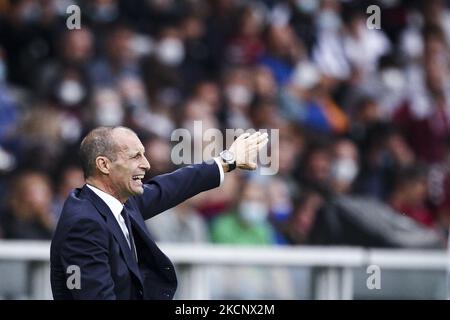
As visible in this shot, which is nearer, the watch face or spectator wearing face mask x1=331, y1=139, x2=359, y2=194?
the watch face

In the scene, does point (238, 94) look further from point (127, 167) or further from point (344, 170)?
point (127, 167)

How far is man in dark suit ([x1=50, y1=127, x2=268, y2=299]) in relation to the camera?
4.46 m

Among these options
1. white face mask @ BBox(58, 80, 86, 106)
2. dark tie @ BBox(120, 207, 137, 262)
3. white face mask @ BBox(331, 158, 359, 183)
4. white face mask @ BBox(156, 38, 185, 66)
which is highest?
white face mask @ BBox(156, 38, 185, 66)

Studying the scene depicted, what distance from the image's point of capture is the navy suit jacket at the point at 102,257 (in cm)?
444

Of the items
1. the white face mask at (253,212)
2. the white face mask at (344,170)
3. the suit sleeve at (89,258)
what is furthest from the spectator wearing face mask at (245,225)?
the suit sleeve at (89,258)

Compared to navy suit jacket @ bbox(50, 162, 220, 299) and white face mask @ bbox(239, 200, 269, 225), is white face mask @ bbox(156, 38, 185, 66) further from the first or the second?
navy suit jacket @ bbox(50, 162, 220, 299)

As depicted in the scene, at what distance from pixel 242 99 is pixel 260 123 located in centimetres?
30

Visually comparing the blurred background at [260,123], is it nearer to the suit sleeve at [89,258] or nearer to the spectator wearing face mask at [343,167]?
the spectator wearing face mask at [343,167]

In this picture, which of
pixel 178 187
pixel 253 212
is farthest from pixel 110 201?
pixel 253 212

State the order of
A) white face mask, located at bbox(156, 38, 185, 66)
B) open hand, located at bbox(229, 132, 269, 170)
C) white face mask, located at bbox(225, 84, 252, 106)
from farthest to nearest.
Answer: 1. white face mask, located at bbox(156, 38, 185, 66)
2. white face mask, located at bbox(225, 84, 252, 106)
3. open hand, located at bbox(229, 132, 269, 170)

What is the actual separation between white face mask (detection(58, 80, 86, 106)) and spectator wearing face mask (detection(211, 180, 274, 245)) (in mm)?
1562

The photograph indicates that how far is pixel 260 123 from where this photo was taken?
34.9 ft

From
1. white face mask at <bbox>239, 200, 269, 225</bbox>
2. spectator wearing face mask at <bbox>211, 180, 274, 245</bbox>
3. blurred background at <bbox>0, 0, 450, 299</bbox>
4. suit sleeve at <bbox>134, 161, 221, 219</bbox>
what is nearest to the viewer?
suit sleeve at <bbox>134, 161, 221, 219</bbox>

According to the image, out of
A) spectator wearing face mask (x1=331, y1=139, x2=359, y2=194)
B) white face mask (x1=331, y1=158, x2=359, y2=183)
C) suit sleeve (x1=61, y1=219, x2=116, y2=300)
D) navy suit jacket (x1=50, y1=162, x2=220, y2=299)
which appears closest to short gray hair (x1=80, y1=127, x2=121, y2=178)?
navy suit jacket (x1=50, y1=162, x2=220, y2=299)
